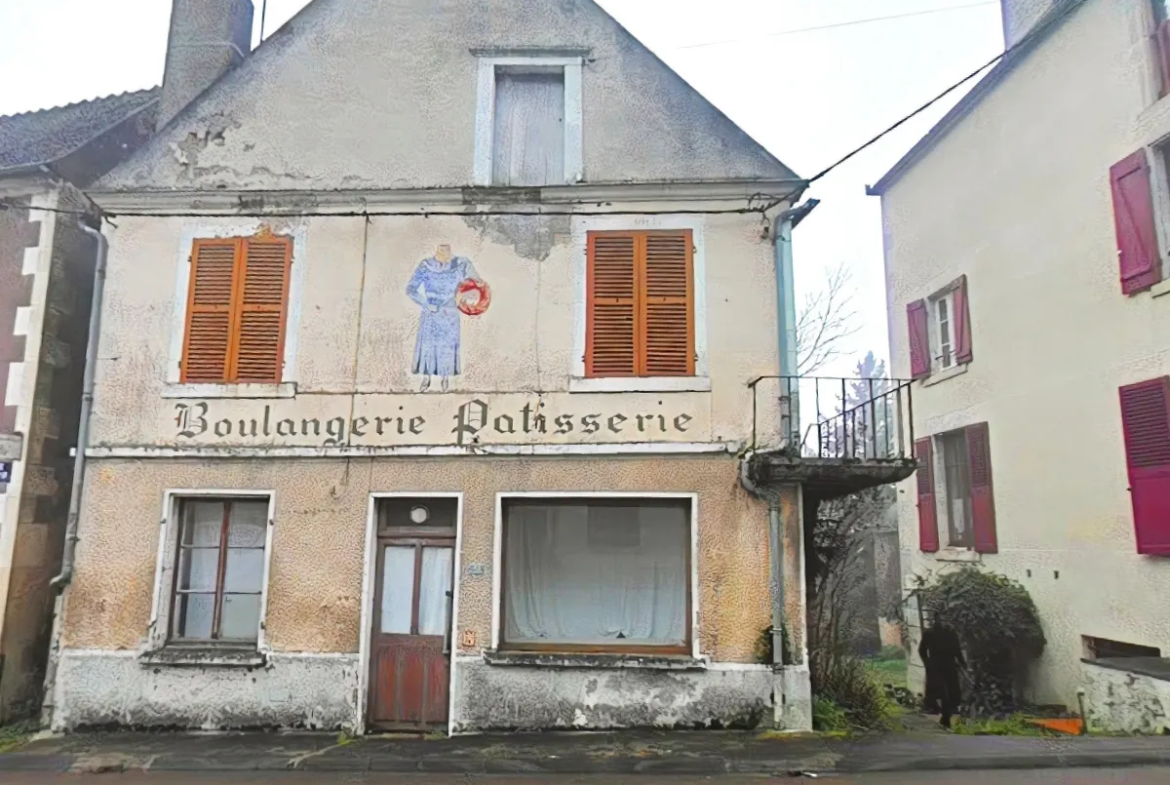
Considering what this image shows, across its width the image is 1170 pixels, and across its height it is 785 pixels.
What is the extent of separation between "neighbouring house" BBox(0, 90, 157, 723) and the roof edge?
451 inches

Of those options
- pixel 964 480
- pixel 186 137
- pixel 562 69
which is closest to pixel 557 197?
pixel 562 69

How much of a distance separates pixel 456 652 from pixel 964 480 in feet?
32.0

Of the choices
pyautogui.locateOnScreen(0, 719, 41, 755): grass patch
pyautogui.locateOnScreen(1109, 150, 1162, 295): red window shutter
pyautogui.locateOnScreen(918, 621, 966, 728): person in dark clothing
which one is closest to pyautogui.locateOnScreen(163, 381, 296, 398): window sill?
pyautogui.locateOnScreen(0, 719, 41, 755): grass patch

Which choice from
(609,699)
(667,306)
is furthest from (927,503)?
(609,699)

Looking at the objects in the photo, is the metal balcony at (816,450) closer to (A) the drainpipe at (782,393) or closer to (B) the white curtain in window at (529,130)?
(A) the drainpipe at (782,393)

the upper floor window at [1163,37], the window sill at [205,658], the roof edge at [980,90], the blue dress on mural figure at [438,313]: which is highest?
the roof edge at [980,90]

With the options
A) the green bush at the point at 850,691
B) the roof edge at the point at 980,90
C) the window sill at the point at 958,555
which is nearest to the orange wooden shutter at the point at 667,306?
the green bush at the point at 850,691

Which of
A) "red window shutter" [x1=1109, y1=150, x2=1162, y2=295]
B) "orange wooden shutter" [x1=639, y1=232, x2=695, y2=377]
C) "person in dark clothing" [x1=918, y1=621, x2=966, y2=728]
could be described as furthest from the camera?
"person in dark clothing" [x1=918, y1=621, x2=966, y2=728]

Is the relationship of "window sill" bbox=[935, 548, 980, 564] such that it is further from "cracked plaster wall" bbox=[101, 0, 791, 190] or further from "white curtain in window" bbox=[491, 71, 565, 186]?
"white curtain in window" bbox=[491, 71, 565, 186]

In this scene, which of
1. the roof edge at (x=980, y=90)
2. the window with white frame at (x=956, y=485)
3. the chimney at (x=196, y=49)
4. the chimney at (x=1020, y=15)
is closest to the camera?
the chimney at (x=196, y=49)

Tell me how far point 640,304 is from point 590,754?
14.7ft

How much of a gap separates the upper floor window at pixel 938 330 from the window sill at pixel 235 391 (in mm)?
10746

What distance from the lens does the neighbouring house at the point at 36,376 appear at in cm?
912

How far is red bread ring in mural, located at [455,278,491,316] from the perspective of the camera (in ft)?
30.4
